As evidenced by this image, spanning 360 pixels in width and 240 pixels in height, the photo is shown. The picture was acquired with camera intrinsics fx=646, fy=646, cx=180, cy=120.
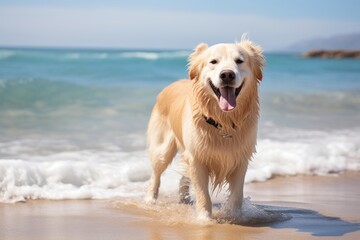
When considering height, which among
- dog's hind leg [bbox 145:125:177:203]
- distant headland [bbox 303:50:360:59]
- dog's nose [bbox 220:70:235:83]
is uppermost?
distant headland [bbox 303:50:360:59]

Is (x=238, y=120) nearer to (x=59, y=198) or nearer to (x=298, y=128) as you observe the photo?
(x=59, y=198)

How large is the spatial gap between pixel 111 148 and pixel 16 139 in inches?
61.7

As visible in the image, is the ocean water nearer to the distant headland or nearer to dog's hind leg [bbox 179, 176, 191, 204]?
dog's hind leg [bbox 179, 176, 191, 204]

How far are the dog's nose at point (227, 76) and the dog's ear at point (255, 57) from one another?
1.18 ft

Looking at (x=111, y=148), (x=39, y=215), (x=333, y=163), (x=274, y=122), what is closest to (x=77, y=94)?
(x=274, y=122)

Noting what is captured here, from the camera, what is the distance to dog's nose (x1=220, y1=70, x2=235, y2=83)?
4879 millimetres

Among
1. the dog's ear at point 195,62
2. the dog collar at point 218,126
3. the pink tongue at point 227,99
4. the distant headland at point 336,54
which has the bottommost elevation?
the dog collar at point 218,126

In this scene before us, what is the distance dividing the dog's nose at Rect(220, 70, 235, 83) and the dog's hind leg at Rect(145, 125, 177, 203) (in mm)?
1413

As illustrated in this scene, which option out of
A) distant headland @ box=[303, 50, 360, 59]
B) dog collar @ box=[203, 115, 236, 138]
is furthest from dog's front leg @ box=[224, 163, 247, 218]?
distant headland @ box=[303, 50, 360, 59]

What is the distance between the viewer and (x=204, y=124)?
531cm

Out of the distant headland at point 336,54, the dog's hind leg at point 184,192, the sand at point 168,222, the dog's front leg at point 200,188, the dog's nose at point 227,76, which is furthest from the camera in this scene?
the distant headland at point 336,54

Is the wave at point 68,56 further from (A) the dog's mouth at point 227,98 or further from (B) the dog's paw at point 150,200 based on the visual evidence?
(A) the dog's mouth at point 227,98

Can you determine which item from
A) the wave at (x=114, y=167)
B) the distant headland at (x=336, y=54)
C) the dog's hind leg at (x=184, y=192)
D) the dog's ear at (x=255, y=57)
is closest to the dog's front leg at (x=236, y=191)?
the wave at (x=114, y=167)

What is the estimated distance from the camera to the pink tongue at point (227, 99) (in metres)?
5.04
